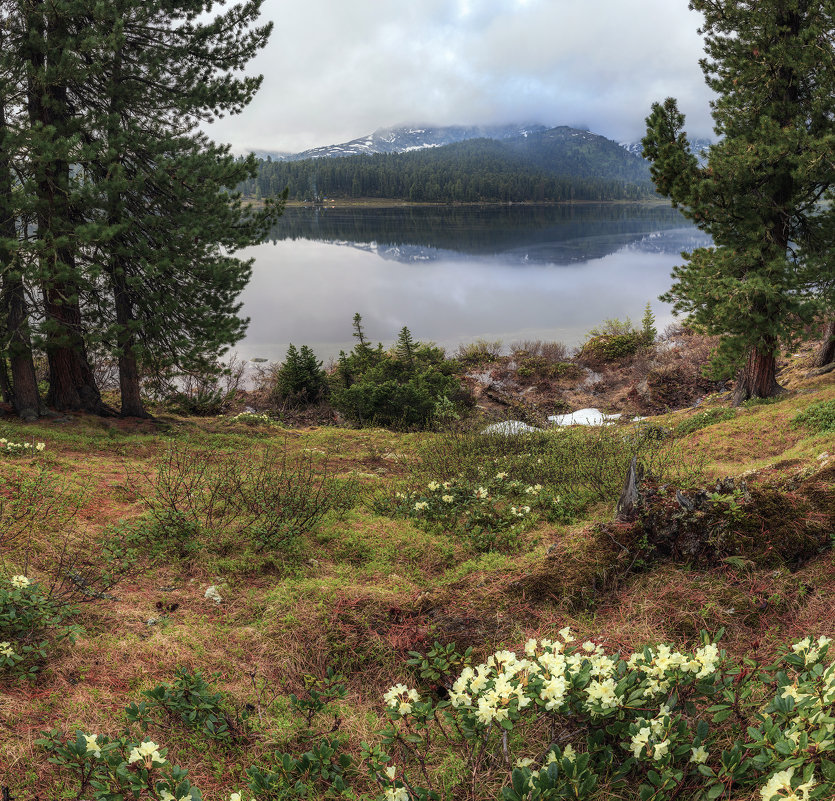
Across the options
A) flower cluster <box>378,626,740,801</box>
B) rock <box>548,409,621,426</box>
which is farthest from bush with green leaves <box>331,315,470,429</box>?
flower cluster <box>378,626,740,801</box>

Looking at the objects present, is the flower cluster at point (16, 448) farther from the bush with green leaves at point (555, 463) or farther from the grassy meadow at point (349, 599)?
the bush with green leaves at point (555, 463)

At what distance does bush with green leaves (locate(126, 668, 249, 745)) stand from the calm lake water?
982 inches

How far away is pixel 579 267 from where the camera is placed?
2159 inches

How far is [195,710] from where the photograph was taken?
120 inches

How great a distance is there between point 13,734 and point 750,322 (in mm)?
13546

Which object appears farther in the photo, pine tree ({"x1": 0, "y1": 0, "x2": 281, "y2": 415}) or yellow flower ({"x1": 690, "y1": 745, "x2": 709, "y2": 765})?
pine tree ({"x1": 0, "y1": 0, "x2": 281, "y2": 415})

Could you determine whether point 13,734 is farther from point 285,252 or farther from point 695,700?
point 285,252

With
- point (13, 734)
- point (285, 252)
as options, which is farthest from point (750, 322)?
point (285, 252)

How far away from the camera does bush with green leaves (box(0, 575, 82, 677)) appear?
3.44m

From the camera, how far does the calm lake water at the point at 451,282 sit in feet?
109

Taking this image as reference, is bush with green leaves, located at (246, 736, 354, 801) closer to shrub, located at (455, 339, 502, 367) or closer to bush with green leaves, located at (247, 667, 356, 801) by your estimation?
bush with green leaves, located at (247, 667, 356, 801)

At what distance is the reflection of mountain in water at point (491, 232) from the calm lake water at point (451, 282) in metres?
0.31

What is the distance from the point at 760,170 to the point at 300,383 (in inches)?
554

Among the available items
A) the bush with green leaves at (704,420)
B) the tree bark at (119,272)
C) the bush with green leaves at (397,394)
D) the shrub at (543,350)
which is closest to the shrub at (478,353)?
the shrub at (543,350)
